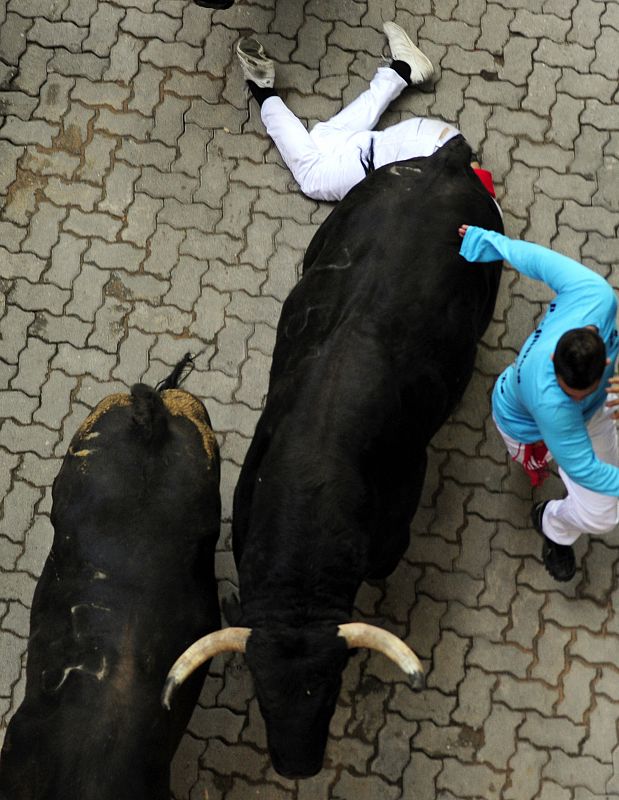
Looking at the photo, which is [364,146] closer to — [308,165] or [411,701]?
[308,165]

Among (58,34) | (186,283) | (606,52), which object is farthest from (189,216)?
(606,52)

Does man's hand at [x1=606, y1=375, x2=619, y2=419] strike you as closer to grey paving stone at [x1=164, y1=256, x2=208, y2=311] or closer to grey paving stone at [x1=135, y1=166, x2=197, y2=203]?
grey paving stone at [x1=164, y1=256, x2=208, y2=311]

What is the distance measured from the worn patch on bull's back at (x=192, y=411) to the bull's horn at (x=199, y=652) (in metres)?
1.09

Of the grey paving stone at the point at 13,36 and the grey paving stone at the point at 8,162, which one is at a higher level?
the grey paving stone at the point at 13,36

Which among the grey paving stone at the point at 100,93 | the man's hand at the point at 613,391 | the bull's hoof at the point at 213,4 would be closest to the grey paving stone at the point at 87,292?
the grey paving stone at the point at 100,93

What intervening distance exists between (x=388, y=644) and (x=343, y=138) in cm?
381

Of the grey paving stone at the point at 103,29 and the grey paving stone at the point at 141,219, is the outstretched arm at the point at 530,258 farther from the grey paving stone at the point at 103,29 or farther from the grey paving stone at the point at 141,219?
the grey paving stone at the point at 103,29

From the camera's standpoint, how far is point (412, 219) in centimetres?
493

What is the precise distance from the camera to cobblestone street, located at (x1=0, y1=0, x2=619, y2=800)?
554 centimetres

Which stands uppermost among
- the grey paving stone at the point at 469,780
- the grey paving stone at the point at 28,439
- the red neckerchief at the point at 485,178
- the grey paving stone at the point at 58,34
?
the grey paving stone at the point at 58,34

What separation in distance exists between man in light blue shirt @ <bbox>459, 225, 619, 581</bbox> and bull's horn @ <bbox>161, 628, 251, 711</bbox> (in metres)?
1.84

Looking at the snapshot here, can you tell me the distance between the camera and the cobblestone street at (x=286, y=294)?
5535 millimetres

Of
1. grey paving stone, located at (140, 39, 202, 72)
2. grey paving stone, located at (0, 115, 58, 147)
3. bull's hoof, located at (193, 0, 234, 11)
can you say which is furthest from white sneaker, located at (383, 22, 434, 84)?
grey paving stone, located at (0, 115, 58, 147)

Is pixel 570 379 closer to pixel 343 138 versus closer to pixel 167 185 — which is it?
pixel 343 138
